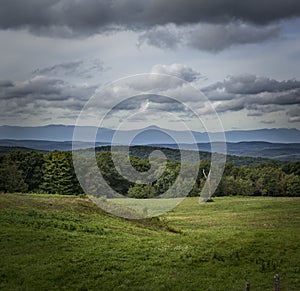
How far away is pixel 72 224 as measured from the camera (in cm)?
2562

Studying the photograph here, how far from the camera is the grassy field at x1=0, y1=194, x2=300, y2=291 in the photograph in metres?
16.0

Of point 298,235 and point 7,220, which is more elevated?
point 7,220

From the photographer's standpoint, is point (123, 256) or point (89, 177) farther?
point (89, 177)

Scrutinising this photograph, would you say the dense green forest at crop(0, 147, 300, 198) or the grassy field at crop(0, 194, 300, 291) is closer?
the grassy field at crop(0, 194, 300, 291)

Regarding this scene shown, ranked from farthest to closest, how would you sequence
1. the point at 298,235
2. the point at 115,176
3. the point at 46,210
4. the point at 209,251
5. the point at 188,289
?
the point at 115,176, the point at 46,210, the point at 298,235, the point at 209,251, the point at 188,289

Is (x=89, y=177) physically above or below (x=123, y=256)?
above

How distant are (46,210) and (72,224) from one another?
4.61m

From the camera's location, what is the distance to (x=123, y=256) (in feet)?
63.7

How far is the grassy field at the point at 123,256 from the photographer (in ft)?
52.4

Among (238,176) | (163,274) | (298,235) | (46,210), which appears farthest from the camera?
(238,176)

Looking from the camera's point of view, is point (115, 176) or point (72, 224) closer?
point (72, 224)

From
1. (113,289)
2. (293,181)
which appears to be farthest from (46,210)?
(293,181)

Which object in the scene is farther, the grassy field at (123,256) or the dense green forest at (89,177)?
the dense green forest at (89,177)

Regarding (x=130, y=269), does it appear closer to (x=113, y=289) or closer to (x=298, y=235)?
(x=113, y=289)
